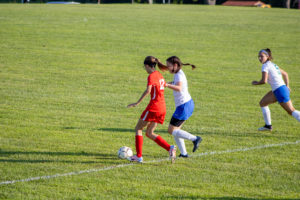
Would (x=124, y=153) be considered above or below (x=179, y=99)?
below

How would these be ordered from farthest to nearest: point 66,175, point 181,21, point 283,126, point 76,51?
point 181,21 → point 76,51 → point 283,126 → point 66,175

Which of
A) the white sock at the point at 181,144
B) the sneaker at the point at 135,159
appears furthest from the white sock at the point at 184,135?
the sneaker at the point at 135,159

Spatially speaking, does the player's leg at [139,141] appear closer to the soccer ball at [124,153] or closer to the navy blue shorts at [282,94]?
the soccer ball at [124,153]

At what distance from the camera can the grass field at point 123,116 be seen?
23.7ft

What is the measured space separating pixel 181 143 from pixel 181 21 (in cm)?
2943

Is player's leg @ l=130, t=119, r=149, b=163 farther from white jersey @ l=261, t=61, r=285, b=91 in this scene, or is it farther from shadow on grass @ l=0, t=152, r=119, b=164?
white jersey @ l=261, t=61, r=285, b=91

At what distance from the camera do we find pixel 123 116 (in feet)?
40.4

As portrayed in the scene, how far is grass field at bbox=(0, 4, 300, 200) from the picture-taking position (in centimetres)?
722

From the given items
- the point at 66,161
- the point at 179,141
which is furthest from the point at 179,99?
the point at 66,161

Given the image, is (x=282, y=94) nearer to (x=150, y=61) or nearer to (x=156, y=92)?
(x=156, y=92)

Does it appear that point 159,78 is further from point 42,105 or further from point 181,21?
point 181,21

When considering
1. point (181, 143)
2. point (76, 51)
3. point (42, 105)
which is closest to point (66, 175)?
point (181, 143)

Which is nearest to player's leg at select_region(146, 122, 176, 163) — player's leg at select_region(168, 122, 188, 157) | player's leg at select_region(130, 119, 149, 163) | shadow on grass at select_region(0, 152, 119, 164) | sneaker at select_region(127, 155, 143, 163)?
player's leg at select_region(130, 119, 149, 163)

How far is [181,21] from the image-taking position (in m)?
36.9
